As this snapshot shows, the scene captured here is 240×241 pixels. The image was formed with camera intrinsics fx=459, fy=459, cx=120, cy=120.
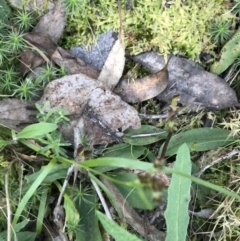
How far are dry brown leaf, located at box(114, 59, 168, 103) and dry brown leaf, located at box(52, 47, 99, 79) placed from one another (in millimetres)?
131

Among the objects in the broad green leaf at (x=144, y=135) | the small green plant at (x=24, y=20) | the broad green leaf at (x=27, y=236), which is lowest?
the broad green leaf at (x=27, y=236)

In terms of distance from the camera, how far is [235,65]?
2035 mm

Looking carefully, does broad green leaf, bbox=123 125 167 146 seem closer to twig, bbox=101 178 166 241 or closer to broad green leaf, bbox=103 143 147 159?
broad green leaf, bbox=103 143 147 159

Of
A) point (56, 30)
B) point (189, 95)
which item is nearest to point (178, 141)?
point (189, 95)

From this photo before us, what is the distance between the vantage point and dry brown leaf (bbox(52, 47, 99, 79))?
2.00 meters

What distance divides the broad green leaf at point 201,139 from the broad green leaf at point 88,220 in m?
0.38

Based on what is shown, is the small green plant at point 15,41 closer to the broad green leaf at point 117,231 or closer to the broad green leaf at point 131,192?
the broad green leaf at point 131,192

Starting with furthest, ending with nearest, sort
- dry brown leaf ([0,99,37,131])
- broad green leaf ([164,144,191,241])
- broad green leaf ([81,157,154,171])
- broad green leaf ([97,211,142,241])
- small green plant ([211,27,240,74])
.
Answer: small green plant ([211,27,240,74]) → dry brown leaf ([0,99,37,131]) → broad green leaf ([164,144,191,241]) → broad green leaf ([97,211,142,241]) → broad green leaf ([81,157,154,171])

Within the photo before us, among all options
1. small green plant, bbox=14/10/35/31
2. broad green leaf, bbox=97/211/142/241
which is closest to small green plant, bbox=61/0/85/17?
small green plant, bbox=14/10/35/31

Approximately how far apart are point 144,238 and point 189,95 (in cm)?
64

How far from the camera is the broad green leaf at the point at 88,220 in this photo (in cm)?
184

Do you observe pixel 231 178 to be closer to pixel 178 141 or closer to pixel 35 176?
pixel 178 141

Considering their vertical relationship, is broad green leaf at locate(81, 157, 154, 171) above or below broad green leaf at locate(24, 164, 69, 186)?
above

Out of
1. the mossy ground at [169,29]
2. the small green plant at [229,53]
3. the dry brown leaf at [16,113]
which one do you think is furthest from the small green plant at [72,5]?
the small green plant at [229,53]
